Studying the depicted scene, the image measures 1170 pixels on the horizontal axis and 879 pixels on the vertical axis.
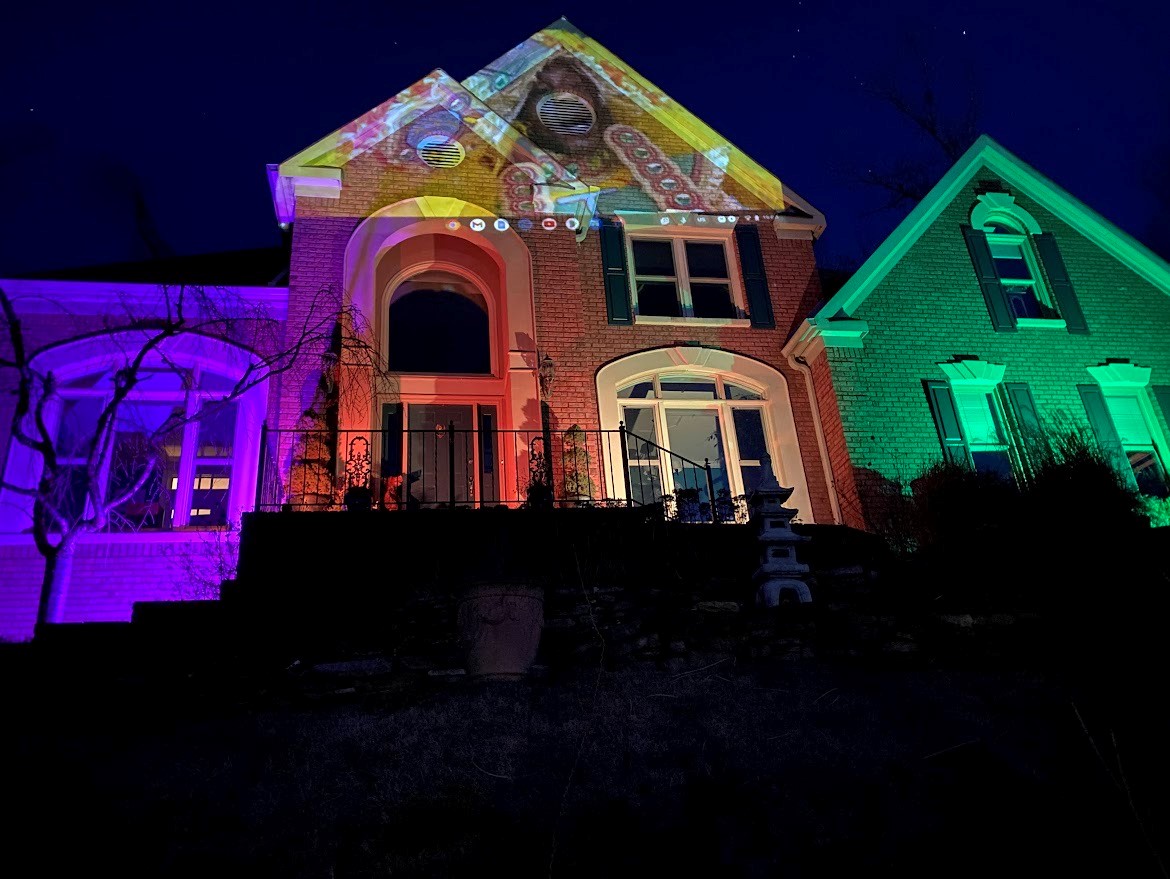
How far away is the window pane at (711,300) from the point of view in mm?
11789

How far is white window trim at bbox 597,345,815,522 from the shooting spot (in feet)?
34.8

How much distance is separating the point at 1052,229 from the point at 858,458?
534 cm

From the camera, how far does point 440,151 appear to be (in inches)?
460

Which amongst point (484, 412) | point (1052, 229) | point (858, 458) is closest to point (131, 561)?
Result: point (484, 412)

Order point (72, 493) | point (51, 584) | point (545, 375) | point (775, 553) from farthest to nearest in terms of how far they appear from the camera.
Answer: point (545, 375), point (72, 493), point (775, 553), point (51, 584)

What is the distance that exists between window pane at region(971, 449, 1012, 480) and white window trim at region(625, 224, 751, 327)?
3.49 meters

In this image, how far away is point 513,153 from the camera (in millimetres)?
11742

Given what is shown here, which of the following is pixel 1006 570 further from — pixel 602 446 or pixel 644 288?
pixel 644 288

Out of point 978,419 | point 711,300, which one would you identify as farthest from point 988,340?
point 711,300

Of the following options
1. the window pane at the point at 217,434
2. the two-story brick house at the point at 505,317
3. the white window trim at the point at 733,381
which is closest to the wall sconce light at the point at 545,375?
the two-story brick house at the point at 505,317

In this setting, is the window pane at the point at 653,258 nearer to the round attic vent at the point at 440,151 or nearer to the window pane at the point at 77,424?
the round attic vent at the point at 440,151

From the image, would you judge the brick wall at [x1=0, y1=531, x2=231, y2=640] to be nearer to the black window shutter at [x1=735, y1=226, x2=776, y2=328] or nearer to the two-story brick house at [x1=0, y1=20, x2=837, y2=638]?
the two-story brick house at [x1=0, y1=20, x2=837, y2=638]

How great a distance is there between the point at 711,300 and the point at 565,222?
2407mm

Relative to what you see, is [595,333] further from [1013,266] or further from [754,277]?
[1013,266]
